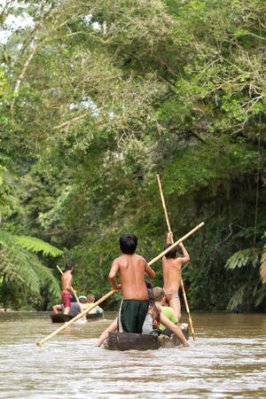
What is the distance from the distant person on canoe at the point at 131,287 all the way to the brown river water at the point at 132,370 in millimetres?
484

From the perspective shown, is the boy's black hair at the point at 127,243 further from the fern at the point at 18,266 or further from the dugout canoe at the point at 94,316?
the fern at the point at 18,266

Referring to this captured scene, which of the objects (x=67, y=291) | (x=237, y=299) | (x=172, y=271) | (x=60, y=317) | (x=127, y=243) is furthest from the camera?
(x=237, y=299)

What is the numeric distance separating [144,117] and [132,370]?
2005cm

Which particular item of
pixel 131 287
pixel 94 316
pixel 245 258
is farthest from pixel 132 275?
pixel 245 258

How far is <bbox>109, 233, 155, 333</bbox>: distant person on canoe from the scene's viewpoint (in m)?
15.5

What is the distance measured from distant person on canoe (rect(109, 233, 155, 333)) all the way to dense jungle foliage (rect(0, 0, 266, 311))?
12.7m

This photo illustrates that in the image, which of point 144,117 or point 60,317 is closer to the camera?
point 60,317

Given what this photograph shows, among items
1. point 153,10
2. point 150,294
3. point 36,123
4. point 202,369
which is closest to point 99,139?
point 36,123

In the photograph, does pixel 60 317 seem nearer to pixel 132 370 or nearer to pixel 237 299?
pixel 237 299

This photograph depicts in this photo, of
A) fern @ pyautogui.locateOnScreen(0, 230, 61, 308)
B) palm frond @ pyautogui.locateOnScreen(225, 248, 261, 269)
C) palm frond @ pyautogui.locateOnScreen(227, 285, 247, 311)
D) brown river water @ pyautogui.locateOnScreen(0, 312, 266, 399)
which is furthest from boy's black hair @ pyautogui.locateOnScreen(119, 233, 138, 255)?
palm frond @ pyautogui.locateOnScreen(227, 285, 247, 311)

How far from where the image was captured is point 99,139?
3247cm

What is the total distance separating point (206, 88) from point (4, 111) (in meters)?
5.47

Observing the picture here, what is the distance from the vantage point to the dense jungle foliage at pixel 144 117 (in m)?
29.7

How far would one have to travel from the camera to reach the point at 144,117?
3177 centimetres
